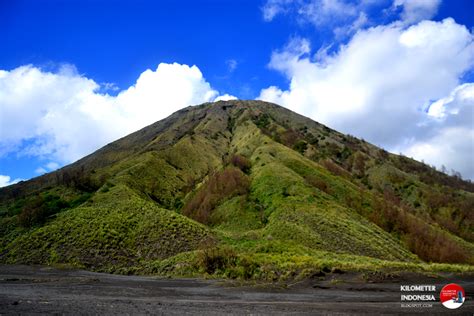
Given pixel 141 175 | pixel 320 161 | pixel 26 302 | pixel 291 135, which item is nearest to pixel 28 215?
pixel 141 175

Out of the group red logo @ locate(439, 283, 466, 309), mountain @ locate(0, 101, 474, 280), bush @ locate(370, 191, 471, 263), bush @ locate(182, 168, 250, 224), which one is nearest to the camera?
red logo @ locate(439, 283, 466, 309)

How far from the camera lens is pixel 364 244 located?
1897 inches

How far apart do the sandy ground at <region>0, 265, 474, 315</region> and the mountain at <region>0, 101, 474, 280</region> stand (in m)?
4.66

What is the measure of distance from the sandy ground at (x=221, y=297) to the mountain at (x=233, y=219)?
466 cm

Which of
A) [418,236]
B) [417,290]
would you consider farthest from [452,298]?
[418,236]

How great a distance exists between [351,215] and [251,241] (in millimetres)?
20345

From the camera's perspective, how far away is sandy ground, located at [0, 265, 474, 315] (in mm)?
17188

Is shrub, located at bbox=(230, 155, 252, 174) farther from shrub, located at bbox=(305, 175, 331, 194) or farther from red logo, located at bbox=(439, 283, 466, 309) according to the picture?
red logo, located at bbox=(439, 283, 466, 309)

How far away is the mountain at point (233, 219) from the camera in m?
41.6

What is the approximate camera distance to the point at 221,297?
2319 cm

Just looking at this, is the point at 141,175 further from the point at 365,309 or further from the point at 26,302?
the point at 365,309

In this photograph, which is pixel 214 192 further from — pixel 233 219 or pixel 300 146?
pixel 300 146

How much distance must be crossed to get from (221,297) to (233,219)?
36.6 m

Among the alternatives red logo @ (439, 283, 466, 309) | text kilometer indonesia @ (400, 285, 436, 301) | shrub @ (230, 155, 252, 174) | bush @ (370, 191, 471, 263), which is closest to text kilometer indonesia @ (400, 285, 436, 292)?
text kilometer indonesia @ (400, 285, 436, 301)
